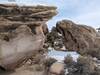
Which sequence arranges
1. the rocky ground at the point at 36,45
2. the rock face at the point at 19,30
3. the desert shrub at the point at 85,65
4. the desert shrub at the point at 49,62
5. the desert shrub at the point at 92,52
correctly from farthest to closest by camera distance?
1. the desert shrub at the point at 92,52
2. the desert shrub at the point at 49,62
3. the desert shrub at the point at 85,65
4. the rocky ground at the point at 36,45
5. the rock face at the point at 19,30

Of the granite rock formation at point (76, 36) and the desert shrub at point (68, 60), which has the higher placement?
the granite rock formation at point (76, 36)

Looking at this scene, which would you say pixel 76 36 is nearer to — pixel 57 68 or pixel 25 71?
pixel 57 68

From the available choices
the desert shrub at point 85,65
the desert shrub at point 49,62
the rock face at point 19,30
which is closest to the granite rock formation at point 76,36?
the desert shrub at point 49,62

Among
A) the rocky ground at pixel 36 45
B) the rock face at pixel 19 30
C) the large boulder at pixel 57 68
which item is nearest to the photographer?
the rock face at pixel 19 30

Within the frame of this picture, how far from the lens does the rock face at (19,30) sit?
15.5 m

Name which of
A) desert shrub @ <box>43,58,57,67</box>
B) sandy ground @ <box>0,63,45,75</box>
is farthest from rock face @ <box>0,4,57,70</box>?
desert shrub @ <box>43,58,57,67</box>

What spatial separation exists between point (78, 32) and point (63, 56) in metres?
2.75

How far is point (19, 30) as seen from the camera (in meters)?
15.9

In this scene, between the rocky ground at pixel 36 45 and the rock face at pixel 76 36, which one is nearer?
the rocky ground at pixel 36 45

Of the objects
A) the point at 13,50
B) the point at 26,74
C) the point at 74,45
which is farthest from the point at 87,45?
the point at 13,50

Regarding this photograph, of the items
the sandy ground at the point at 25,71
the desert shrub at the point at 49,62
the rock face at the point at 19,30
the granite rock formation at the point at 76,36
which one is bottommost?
the sandy ground at the point at 25,71

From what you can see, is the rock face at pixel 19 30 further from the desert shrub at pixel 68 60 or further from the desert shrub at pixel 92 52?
the desert shrub at pixel 92 52

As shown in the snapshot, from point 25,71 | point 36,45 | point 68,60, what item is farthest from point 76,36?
point 36,45

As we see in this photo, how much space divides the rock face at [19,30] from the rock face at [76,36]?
5.34m
